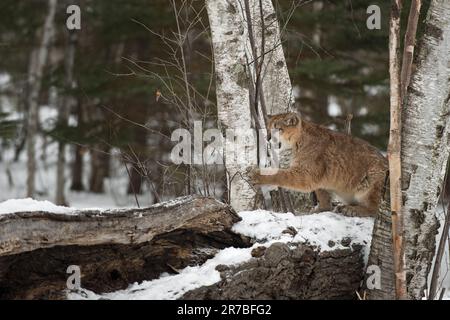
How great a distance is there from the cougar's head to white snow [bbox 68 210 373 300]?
128 centimetres

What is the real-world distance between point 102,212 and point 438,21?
317 cm

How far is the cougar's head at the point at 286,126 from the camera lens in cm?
738

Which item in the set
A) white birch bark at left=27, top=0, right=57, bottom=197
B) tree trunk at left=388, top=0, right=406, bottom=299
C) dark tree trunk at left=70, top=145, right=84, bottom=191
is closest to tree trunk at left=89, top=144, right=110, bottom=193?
dark tree trunk at left=70, top=145, right=84, bottom=191

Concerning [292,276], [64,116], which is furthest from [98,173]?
[292,276]

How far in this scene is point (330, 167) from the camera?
733 centimetres

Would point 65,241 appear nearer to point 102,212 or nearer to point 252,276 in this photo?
point 102,212

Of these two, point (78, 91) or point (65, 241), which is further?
point (78, 91)

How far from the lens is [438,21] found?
5707 mm

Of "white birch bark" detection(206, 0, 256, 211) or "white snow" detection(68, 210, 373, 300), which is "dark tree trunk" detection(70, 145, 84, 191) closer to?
"white birch bark" detection(206, 0, 256, 211)

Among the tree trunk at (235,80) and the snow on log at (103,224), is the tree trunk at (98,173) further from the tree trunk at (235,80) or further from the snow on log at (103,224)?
the snow on log at (103,224)

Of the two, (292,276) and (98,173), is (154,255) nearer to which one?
(292,276)

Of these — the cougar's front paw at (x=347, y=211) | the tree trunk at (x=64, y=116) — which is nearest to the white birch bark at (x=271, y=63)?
the cougar's front paw at (x=347, y=211)
